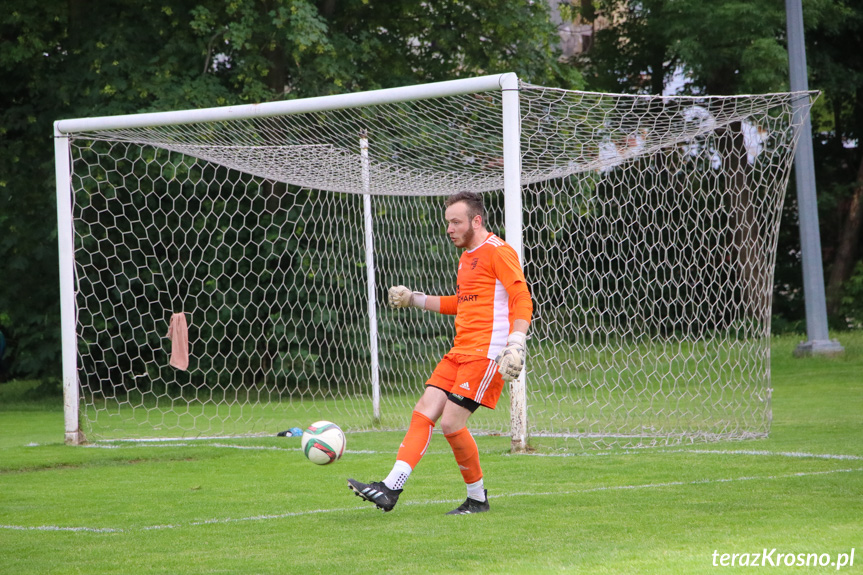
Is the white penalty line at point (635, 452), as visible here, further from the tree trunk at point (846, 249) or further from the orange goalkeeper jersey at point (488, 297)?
the tree trunk at point (846, 249)

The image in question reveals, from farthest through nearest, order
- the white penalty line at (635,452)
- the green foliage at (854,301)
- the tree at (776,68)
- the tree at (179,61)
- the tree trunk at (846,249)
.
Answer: the tree trunk at (846,249)
the green foliage at (854,301)
the tree at (776,68)
the tree at (179,61)
the white penalty line at (635,452)

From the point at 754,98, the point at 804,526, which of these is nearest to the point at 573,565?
the point at 804,526

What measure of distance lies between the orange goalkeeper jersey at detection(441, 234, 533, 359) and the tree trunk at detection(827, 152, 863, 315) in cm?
1925

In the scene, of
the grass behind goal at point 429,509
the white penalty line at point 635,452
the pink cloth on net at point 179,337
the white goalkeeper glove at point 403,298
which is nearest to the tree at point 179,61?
the pink cloth on net at point 179,337

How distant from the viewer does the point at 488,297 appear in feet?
17.3

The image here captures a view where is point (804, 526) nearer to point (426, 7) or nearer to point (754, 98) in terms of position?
point (754, 98)

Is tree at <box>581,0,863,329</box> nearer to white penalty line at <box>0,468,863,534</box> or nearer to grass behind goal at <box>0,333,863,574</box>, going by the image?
grass behind goal at <box>0,333,863,574</box>

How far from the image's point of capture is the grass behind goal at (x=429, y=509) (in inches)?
163

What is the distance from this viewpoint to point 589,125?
8.84 m

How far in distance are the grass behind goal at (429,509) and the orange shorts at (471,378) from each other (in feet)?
2.05

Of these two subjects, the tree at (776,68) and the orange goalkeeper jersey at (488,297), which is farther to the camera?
the tree at (776,68)

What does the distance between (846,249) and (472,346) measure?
20.0 metres

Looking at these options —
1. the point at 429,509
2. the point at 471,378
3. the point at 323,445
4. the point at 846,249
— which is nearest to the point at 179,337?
the point at 323,445

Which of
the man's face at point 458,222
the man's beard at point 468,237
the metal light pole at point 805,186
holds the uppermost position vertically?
the metal light pole at point 805,186
